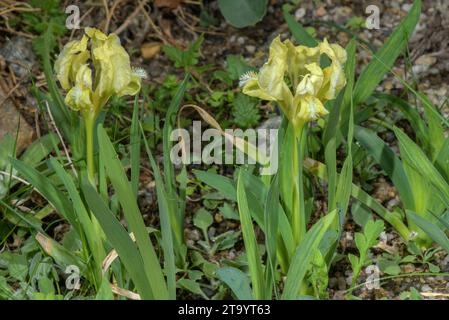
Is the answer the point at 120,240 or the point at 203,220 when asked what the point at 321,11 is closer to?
the point at 203,220

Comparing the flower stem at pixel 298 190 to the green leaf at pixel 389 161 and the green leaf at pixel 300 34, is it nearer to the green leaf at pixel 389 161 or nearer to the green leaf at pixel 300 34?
the green leaf at pixel 389 161

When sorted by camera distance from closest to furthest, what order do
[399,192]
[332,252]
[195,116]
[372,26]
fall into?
[332,252]
[399,192]
[195,116]
[372,26]

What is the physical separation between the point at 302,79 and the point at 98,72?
44 cm

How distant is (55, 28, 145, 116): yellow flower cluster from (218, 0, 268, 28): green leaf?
85 cm

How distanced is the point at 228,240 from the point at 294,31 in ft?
1.96

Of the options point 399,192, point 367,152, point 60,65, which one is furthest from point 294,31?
point 60,65

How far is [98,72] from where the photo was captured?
203 cm

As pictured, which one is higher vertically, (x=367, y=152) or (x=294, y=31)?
(x=294, y=31)

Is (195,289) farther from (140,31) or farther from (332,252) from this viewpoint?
(140,31)

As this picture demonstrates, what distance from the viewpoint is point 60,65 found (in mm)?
2029

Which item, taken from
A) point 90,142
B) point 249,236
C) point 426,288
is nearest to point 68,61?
point 90,142

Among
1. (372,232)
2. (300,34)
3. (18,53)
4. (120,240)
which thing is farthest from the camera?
(18,53)

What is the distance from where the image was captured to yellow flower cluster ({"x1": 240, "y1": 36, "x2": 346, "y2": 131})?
6.32 ft

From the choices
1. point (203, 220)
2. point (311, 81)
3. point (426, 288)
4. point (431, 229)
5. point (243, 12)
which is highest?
point (311, 81)
